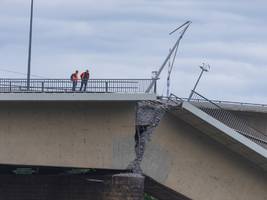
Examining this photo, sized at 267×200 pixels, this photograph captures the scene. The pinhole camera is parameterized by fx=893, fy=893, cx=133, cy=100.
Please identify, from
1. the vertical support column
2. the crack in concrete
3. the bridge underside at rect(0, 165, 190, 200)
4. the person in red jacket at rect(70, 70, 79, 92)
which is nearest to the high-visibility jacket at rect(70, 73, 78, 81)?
the person in red jacket at rect(70, 70, 79, 92)

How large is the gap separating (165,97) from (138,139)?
165 centimetres

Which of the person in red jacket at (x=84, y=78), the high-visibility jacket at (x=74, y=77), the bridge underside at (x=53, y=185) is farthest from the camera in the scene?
the bridge underside at (x=53, y=185)

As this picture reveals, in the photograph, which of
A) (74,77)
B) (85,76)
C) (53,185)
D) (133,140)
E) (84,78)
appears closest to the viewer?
(133,140)

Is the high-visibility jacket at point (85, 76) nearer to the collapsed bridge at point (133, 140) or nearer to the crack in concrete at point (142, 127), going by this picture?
the collapsed bridge at point (133, 140)

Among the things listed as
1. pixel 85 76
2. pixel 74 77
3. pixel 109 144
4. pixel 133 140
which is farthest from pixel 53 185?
pixel 133 140

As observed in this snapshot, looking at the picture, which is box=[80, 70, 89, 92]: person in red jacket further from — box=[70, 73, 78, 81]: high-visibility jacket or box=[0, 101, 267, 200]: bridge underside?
box=[0, 101, 267, 200]: bridge underside

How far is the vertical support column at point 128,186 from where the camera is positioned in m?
28.6

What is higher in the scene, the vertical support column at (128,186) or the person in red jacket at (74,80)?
the person in red jacket at (74,80)

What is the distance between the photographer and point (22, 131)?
2975 centimetres

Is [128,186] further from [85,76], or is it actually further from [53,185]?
[53,185]

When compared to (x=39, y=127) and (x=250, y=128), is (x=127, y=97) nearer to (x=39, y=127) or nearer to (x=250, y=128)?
(x=39, y=127)

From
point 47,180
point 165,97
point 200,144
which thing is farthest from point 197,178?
point 47,180

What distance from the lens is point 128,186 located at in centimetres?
2873

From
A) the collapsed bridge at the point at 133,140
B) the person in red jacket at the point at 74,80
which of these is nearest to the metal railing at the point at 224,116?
the collapsed bridge at the point at 133,140
